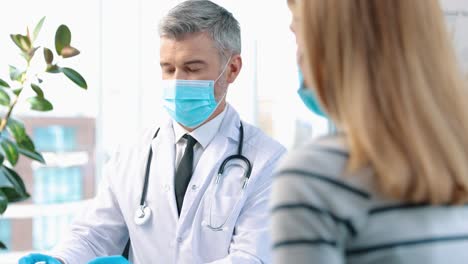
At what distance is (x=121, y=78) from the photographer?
4.65 metres

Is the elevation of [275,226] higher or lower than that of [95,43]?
lower

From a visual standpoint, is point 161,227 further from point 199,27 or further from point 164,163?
point 199,27

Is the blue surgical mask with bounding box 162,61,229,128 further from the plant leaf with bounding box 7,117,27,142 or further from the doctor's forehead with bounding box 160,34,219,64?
the plant leaf with bounding box 7,117,27,142

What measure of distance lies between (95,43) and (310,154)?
3.86 metres

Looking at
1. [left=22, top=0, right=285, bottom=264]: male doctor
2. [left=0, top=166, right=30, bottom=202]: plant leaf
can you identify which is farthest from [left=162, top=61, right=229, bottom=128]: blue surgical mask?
[left=0, top=166, right=30, bottom=202]: plant leaf

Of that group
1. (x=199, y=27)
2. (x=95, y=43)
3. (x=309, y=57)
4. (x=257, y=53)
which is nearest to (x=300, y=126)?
(x=257, y=53)

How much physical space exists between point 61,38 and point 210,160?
28.9 inches

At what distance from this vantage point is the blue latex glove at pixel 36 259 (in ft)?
5.87

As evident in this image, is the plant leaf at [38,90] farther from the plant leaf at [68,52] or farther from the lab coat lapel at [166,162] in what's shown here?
the lab coat lapel at [166,162]

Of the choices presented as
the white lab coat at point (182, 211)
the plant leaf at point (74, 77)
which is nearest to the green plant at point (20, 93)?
the plant leaf at point (74, 77)

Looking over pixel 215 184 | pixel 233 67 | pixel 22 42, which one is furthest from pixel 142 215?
pixel 22 42

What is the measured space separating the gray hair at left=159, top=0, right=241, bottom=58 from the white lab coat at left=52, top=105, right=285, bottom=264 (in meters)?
0.23

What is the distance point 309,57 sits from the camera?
0.94 meters

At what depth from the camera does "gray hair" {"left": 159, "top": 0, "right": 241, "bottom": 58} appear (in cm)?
215
